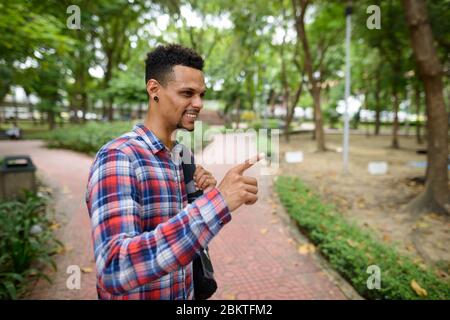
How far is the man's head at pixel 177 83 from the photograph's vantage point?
4.01ft

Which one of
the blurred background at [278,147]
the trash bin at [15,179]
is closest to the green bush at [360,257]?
the blurred background at [278,147]

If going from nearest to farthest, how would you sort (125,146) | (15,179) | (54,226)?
(125,146), (54,226), (15,179)

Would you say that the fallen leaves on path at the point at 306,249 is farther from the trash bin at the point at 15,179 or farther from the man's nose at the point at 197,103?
the trash bin at the point at 15,179

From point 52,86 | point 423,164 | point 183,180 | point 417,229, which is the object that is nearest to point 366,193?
point 417,229

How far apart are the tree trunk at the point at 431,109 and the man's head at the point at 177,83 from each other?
5505 mm

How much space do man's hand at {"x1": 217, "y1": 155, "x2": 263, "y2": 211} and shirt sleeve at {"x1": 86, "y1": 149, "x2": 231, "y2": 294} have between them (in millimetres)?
29

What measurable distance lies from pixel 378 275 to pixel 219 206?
2.85m

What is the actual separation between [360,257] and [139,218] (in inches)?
138

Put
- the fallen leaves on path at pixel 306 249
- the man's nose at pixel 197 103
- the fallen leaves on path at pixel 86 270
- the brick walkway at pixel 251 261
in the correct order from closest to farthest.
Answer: the man's nose at pixel 197 103 → the brick walkway at pixel 251 261 → the fallen leaves on path at pixel 86 270 → the fallen leaves on path at pixel 306 249

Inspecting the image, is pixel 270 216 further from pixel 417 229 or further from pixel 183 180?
pixel 183 180

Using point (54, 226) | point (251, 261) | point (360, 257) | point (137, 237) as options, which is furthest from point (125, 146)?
point (54, 226)

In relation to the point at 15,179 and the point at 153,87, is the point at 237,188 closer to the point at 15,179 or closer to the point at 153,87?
the point at 153,87

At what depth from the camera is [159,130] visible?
1345 mm

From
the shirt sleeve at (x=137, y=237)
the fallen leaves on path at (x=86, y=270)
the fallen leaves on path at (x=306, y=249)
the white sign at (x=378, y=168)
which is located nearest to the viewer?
the shirt sleeve at (x=137, y=237)
